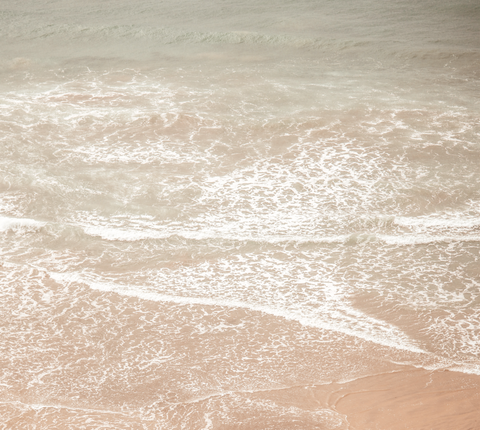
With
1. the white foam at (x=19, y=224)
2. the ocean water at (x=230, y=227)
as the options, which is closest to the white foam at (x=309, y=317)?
the ocean water at (x=230, y=227)

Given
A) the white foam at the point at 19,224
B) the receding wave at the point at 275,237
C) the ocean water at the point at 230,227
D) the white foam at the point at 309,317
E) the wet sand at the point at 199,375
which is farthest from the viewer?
the white foam at the point at 19,224

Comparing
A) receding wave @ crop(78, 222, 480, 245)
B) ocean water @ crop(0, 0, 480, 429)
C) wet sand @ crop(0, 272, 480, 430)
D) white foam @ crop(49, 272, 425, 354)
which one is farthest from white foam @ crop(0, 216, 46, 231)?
wet sand @ crop(0, 272, 480, 430)

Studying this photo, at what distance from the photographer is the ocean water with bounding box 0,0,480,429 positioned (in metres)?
3.80

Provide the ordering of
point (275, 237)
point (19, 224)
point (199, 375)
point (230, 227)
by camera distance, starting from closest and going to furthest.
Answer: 1. point (199, 375)
2. point (275, 237)
3. point (19, 224)
4. point (230, 227)

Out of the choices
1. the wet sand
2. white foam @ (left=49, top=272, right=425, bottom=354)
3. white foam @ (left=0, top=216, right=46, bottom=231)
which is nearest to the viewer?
the wet sand

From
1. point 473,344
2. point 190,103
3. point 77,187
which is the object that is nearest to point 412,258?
point 473,344

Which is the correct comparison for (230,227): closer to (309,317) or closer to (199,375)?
(309,317)

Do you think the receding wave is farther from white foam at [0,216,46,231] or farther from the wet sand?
the wet sand

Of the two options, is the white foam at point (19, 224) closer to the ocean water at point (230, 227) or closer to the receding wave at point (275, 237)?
the ocean water at point (230, 227)

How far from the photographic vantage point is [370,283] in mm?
4773

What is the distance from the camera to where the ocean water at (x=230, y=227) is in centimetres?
380

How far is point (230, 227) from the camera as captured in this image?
18.9 ft

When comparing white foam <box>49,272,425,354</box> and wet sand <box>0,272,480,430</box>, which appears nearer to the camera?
wet sand <box>0,272,480,430</box>

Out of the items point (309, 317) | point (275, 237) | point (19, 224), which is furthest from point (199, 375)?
point (19, 224)
